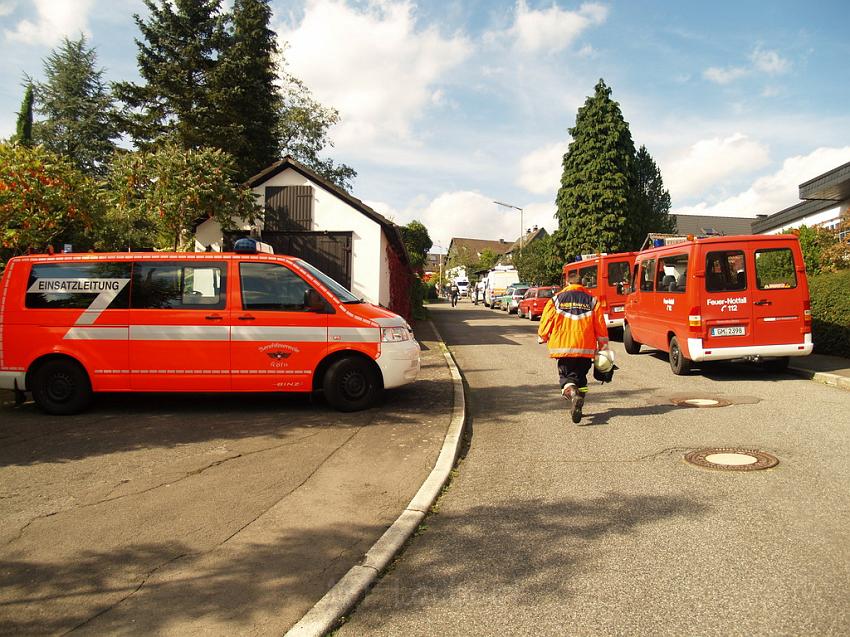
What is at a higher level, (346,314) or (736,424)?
(346,314)

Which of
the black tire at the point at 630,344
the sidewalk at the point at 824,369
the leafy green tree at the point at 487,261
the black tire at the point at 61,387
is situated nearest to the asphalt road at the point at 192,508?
the black tire at the point at 61,387

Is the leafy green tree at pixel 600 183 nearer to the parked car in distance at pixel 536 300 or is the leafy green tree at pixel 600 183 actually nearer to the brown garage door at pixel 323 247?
the parked car in distance at pixel 536 300

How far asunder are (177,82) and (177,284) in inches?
897

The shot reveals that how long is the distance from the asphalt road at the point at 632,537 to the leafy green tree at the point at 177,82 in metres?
23.9

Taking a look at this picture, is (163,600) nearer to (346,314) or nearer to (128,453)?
(128,453)

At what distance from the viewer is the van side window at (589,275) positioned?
18734 mm

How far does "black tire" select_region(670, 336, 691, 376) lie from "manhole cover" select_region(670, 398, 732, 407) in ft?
6.92

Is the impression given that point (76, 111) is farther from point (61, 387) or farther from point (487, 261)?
point (487, 261)

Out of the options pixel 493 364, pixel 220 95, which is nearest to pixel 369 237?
pixel 493 364

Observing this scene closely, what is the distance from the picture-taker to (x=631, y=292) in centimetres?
1396

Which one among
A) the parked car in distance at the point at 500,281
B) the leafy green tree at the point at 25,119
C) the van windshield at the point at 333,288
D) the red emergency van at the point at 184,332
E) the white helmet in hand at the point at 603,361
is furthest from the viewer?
the parked car in distance at the point at 500,281

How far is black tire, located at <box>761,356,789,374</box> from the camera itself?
1118cm

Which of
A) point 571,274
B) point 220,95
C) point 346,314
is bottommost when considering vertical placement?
point 346,314

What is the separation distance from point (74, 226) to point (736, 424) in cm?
1259
